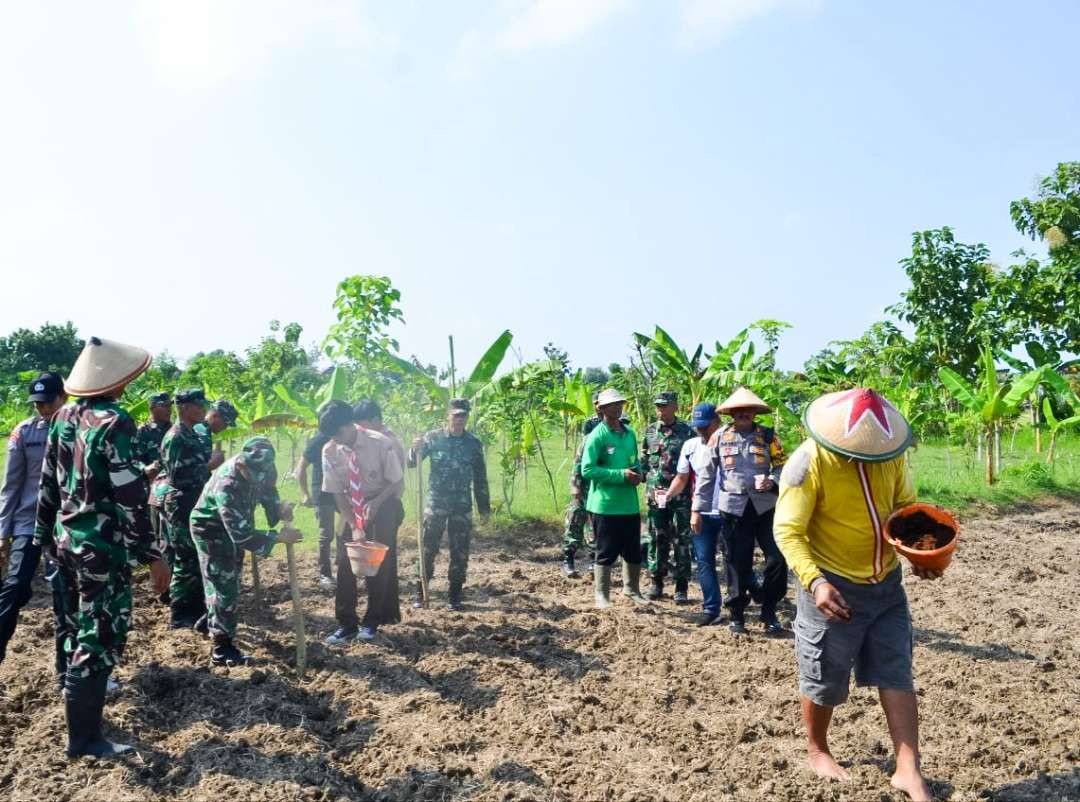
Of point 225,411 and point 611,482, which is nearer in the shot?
point 225,411

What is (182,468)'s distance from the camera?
590 centimetres

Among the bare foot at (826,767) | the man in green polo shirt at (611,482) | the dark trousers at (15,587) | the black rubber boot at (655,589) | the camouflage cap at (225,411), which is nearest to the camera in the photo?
the bare foot at (826,767)

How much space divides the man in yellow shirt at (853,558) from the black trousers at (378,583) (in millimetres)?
3115

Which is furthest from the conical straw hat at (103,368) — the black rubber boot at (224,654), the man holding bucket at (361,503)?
the black rubber boot at (224,654)

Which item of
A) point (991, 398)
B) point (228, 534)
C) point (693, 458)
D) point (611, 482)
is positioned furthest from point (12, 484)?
point (991, 398)

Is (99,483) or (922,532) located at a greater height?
(99,483)

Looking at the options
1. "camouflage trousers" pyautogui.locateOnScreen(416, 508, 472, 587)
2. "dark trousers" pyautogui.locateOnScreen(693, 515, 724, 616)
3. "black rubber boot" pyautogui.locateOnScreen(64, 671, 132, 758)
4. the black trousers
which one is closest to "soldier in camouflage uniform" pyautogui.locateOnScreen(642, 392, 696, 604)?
"dark trousers" pyautogui.locateOnScreen(693, 515, 724, 616)

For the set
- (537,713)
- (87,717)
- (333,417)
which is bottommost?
(537,713)

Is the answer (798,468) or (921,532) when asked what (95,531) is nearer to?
(798,468)

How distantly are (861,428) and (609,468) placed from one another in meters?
3.43

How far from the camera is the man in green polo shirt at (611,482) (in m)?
6.64

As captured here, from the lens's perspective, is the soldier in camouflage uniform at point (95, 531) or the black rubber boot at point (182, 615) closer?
the soldier in camouflage uniform at point (95, 531)

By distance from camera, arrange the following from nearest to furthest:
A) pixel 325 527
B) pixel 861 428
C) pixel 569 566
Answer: pixel 861 428 < pixel 325 527 < pixel 569 566

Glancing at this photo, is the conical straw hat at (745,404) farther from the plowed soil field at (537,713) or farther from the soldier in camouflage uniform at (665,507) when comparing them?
the plowed soil field at (537,713)
